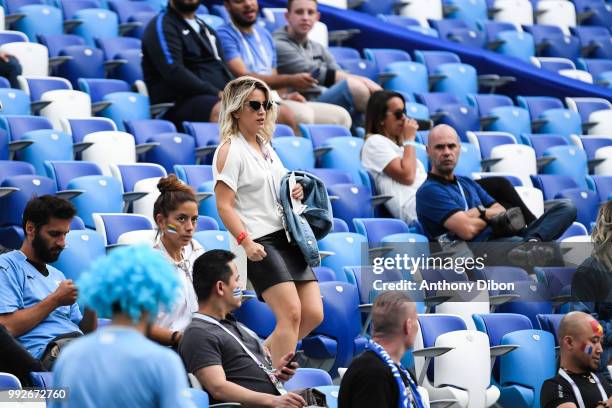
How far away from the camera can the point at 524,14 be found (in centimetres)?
1291

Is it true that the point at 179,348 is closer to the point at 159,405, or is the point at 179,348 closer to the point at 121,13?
the point at 159,405

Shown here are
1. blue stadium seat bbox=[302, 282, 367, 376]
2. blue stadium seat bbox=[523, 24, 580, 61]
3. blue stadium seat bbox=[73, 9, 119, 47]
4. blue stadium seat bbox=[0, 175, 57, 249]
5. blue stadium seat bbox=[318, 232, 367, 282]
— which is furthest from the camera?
blue stadium seat bbox=[523, 24, 580, 61]

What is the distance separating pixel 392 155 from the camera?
322 inches

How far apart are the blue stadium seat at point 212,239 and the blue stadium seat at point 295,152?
1.65m

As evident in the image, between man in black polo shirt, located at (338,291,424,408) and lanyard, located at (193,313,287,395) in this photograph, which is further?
lanyard, located at (193,313,287,395)

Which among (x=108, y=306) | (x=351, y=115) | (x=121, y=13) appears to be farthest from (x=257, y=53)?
(x=108, y=306)

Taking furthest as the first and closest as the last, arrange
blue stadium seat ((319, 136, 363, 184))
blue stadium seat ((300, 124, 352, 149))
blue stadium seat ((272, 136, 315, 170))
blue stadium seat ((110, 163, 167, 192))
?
blue stadium seat ((300, 124, 352, 149)), blue stadium seat ((319, 136, 363, 184)), blue stadium seat ((272, 136, 315, 170)), blue stadium seat ((110, 163, 167, 192))

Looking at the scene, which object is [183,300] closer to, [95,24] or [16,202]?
[16,202]

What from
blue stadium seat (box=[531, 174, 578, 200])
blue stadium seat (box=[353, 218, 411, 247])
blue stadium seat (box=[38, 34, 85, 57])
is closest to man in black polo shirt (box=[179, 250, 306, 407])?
blue stadium seat (box=[353, 218, 411, 247])

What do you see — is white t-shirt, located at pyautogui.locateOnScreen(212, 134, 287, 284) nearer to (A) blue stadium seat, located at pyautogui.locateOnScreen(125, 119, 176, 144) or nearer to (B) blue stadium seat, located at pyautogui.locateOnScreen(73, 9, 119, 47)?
(A) blue stadium seat, located at pyautogui.locateOnScreen(125, 119, 176, 144)

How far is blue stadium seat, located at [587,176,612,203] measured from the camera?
945 centimetres

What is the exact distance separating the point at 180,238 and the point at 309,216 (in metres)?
0.59

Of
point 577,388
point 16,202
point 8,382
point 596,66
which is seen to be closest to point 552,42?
point 596,66

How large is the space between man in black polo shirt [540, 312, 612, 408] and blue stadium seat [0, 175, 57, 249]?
2.67 m
